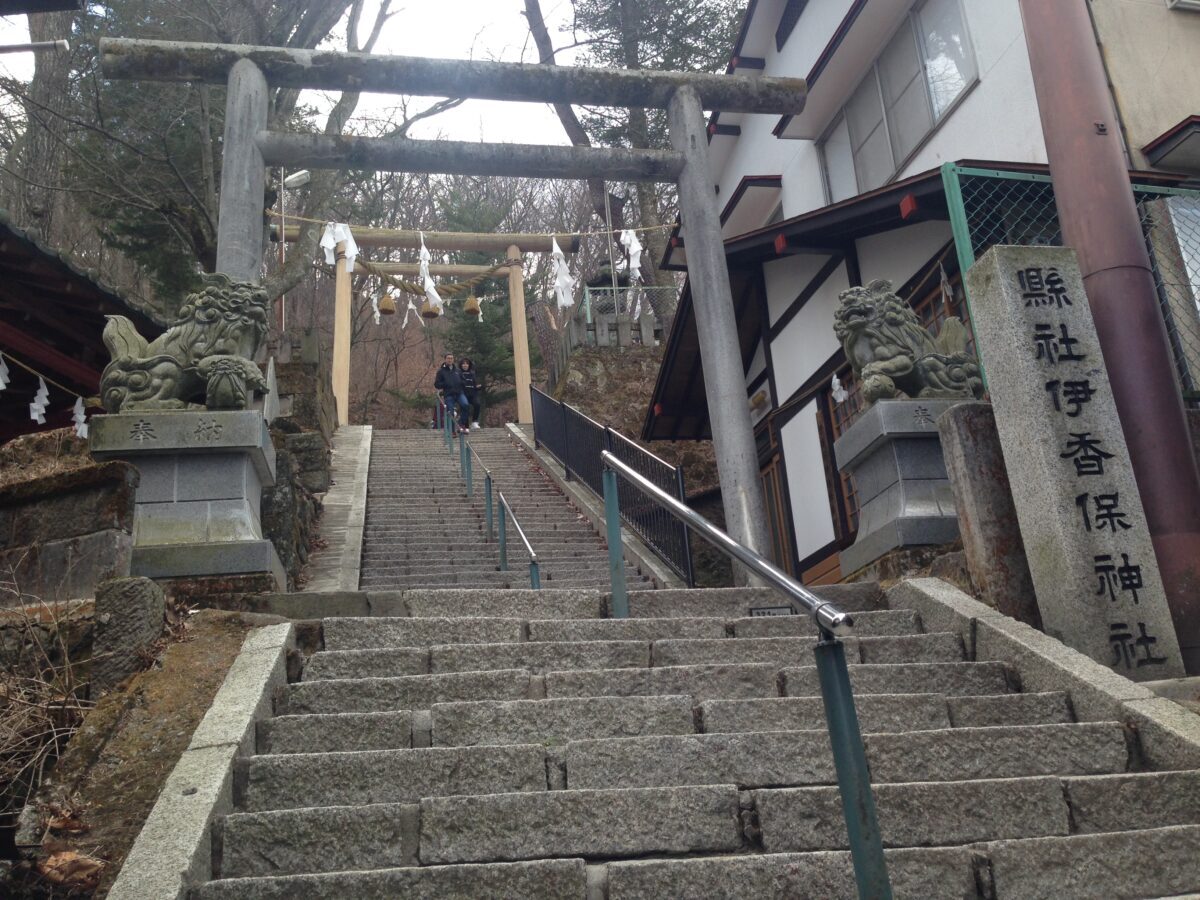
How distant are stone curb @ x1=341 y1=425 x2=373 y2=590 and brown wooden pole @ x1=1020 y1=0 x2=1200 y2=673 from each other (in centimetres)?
668

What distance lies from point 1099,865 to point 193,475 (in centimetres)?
536

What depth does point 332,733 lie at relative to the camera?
4262 millimetres

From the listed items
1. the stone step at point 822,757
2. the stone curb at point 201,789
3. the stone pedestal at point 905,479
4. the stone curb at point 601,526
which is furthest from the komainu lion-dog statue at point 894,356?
the stone curb at point 201,789

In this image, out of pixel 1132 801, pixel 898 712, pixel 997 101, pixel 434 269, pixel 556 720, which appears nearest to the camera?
pixel 1132 801

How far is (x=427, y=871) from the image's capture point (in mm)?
3281

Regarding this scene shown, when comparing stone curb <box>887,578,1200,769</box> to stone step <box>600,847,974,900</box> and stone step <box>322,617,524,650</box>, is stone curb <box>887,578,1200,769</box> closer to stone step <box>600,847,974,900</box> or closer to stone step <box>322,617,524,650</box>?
stone step <box>600,847,974,900</box>

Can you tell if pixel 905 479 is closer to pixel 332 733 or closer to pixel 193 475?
pixel 332 733

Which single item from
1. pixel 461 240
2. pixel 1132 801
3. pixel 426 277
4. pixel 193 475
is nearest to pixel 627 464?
pixel 193 475

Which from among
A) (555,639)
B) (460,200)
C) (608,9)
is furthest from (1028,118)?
(460,200)

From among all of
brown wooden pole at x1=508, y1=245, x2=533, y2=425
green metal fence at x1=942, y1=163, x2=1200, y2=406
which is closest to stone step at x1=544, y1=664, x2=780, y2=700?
green metal fence at x1=942, y1=163, x2=1200, y2=406

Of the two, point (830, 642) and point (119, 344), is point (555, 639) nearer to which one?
point (830, 642)

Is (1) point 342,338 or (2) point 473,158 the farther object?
(1) point 342,338

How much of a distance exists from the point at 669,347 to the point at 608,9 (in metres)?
10.7

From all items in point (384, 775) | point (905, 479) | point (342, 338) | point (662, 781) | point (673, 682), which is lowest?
point (662, 781)
